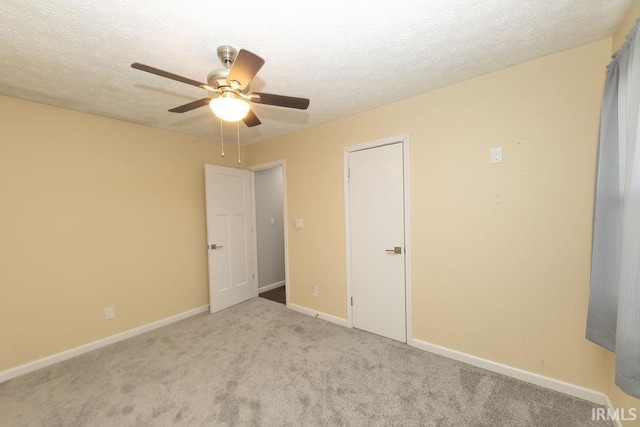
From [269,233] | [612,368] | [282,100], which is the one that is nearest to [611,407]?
[612,368]

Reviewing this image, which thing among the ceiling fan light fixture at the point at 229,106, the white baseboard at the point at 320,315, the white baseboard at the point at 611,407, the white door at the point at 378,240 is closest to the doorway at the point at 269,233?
the white baseboard at the point at 320,315

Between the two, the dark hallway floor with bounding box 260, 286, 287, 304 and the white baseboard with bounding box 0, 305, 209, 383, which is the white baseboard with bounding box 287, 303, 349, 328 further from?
the white baseboard with bounding box 0, 305, 209, 383

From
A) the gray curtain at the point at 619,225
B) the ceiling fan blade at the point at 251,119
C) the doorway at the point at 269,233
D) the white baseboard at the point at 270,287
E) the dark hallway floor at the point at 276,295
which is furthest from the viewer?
the white baseboard at the point at 270,287

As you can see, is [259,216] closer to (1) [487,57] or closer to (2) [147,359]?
(2) [147,359]

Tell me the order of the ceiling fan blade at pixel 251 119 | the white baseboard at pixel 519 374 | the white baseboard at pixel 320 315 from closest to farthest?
the white baseboard at pixel 519 374 < the ceiling fan blade at pixel 251 119 < the white baseboard at pixel 320 315

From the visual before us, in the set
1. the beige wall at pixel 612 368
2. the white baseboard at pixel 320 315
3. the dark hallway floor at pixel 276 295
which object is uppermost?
the beige wall at pixel 612 368

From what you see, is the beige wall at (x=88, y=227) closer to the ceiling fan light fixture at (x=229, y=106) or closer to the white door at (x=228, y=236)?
the white door at (x=228, y=236)

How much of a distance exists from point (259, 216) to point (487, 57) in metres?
3.57

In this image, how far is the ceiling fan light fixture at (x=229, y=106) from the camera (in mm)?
1469

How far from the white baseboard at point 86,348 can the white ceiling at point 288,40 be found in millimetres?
2379

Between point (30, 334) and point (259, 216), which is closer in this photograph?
point (30, 334)

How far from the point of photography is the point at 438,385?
197 centimetres

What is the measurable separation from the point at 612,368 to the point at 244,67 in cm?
292

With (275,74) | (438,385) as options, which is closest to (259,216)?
(275,74)
